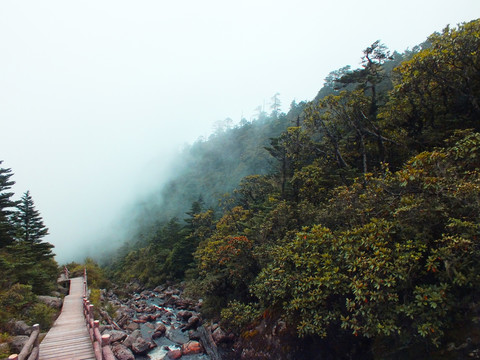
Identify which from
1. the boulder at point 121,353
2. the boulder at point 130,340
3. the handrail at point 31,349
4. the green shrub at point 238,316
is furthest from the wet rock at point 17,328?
the green shrub at point 238,316

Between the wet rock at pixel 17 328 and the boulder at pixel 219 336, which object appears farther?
the boulder at pixel 219 336

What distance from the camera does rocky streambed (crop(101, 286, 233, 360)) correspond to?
50.8 ft

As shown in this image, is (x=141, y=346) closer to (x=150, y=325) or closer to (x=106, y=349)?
(x=150, y=325)

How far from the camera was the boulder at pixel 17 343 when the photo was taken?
31.3 feet

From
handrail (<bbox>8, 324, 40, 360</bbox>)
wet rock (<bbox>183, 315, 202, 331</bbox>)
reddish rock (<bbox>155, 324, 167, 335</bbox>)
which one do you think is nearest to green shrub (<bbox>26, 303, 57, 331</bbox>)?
handrail (<bbox>8, 324, 40, 360</bbox>)

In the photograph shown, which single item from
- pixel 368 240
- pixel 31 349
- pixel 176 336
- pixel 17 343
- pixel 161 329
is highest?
pixel 31 349

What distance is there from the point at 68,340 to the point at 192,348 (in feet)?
26.5

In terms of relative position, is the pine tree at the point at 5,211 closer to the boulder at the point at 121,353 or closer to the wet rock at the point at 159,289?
the boulder at the point at 121,353

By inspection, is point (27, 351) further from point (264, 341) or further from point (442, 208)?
point (442, 208)

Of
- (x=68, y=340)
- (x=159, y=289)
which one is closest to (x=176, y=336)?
(x=68, y=340)

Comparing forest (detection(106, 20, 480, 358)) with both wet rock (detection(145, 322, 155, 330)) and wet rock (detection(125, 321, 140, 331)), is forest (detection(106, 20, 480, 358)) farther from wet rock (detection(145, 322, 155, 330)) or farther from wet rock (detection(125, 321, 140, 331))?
wet rock (detection(125, 321, 140, 331))

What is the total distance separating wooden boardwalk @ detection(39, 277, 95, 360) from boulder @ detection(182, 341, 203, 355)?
6211 mm

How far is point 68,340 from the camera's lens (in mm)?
10352

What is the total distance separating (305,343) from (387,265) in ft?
20.3
